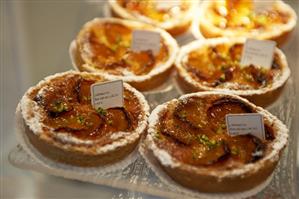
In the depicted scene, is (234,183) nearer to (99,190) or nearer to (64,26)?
(99,190)

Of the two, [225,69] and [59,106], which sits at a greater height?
[59,106]

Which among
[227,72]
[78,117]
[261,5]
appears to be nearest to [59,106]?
[78,117]

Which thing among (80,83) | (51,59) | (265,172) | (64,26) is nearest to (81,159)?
(80,83)

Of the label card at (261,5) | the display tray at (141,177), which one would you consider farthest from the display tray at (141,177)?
the label card at (261,5)

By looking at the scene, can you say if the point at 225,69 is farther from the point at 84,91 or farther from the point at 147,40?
the point at 84,91

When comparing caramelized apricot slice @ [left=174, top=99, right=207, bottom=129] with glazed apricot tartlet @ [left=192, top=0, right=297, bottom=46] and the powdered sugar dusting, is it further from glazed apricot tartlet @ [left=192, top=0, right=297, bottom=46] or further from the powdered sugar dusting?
glazed apricot tartlet @ [left=192, top=0, right=297, bottom=46]

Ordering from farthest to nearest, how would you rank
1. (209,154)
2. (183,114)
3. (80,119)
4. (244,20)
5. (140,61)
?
(244,20) → (140,61) → (183,114) → (80,119) → (209,154)

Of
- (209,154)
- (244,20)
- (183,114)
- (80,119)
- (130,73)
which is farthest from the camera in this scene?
(244,20)

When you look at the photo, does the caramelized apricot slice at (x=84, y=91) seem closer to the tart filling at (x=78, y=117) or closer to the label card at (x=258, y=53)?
the tart filling at (x=78, y=117)
